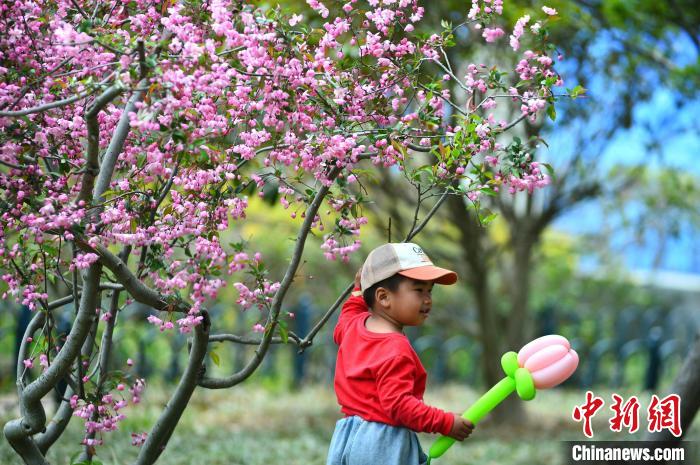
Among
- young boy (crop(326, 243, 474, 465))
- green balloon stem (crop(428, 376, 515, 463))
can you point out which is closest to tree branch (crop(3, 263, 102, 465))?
young boy (crop(326, 243, 474, 465))

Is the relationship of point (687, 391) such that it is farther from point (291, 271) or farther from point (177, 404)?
point (177, 404)

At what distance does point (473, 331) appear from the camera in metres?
8.75

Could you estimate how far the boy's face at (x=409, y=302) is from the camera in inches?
132

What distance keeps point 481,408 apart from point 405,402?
317mm

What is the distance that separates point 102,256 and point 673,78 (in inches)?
213

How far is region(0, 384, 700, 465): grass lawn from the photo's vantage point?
20.5 feet

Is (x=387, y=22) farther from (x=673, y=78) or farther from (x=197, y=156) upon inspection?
(x=673, y=78)

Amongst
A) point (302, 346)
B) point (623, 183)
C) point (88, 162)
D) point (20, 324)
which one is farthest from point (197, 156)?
point (623, 183)

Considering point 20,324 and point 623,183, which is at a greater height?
point 623,183

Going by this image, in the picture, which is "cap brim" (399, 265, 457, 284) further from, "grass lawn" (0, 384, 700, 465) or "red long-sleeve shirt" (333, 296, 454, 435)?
"grass lawn" (0, 384, 700, 465)

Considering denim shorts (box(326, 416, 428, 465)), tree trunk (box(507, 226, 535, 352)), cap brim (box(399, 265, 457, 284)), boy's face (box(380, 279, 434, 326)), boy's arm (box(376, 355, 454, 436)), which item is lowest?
denim shorts (box(326, 416, 428, 465))

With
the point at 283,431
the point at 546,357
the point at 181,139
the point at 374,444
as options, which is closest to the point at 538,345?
the point at 546,357

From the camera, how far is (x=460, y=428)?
3182mm

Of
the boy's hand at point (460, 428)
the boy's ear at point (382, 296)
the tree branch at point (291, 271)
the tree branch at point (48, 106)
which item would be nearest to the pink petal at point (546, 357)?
the boy's hand at point (460, 428)
